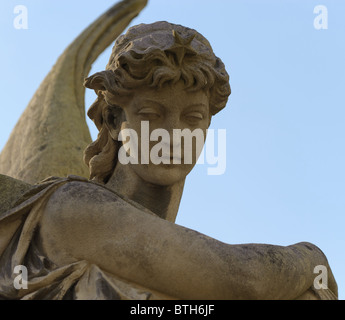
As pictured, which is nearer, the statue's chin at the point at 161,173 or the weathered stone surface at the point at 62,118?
the statue's chin at the point at 161,173

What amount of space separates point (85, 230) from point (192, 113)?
1406mm

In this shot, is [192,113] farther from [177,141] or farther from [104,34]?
[104,34]

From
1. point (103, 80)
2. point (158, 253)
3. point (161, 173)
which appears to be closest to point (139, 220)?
point (158, 253)

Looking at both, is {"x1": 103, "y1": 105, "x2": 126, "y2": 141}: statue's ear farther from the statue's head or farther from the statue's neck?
the statue's neck

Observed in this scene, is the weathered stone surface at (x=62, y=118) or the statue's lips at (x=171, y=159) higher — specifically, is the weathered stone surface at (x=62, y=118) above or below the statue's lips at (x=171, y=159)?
above

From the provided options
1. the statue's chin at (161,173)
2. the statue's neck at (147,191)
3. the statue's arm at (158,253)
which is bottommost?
the statue's arm at (158,253)

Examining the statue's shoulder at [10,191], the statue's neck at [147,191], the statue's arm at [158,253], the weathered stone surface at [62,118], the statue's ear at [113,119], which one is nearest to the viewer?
the statue's arm at [158,253]

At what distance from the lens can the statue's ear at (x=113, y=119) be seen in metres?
7.78

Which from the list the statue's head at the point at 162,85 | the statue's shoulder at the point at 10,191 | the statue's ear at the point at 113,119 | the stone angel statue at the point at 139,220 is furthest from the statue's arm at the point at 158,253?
the statue's ear at the point at 113,119

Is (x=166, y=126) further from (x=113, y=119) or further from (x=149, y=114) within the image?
(x=113, y=119)

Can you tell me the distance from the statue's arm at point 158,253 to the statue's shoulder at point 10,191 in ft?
1.36

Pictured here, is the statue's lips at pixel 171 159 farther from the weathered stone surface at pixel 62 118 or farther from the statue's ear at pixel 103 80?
the weathered stone surface at pixel 62 118

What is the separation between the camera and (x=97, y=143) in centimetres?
801

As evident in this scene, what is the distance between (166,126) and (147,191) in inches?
21.8
